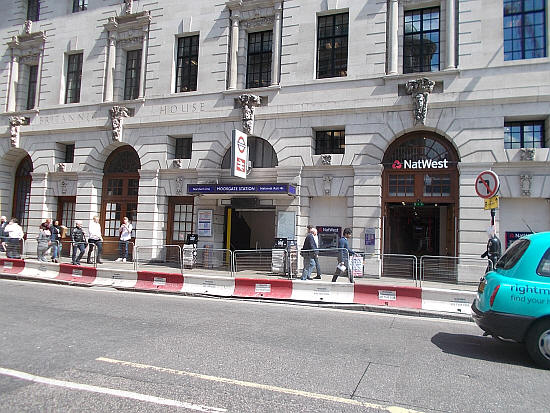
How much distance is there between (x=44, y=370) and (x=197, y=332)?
2481mm

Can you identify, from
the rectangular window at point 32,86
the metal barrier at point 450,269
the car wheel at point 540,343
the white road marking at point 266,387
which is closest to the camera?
the white road marking at point 266,387

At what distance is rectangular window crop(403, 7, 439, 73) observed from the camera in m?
15.7

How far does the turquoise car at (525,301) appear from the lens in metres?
5.55

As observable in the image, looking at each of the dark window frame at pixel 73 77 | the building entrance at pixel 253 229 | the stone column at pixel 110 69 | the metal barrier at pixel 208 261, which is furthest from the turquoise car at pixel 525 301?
the dark window frame at pixel 73 77

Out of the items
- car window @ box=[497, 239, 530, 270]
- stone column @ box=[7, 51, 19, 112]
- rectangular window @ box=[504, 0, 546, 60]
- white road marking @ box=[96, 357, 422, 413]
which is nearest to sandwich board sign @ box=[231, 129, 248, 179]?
rectangular window @ box=[504, 0, 546, 60]

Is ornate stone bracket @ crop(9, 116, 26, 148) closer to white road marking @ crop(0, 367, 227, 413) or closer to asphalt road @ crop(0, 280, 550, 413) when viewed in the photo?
asphalt road @ crop(0, 280, 550, 413)

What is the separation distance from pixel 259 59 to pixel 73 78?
1089 centimetres

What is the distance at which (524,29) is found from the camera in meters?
14.6

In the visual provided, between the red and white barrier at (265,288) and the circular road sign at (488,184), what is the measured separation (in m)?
3.20

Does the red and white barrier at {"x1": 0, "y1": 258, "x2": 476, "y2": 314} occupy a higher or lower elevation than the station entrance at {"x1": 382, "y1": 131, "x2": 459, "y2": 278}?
lower

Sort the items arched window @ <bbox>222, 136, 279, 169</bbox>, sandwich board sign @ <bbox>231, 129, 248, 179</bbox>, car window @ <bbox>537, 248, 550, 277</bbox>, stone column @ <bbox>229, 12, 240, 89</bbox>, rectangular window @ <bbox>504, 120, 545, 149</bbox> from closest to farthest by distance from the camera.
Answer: car window @ <bbox>537, 248, 550, 277</bbox>, rectangular window @ <bbox>504, 120, 545, 149</bbox>, sandwich board sign @ <bbox>231, 129, 248, 179</bbox>, arched window @ <bbox>222, 136, 279, 169</bbox>, stone column @ <bbox>229, 12, 240, 89</bbox>

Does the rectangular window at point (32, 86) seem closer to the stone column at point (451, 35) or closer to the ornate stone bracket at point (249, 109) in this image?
the ornate stone bracket at point (249, 109)

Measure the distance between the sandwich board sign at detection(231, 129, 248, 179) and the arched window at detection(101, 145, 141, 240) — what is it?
636 centimetres

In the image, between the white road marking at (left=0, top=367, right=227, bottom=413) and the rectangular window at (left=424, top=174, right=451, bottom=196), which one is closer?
the white road marking at (left=0, top=367, right=227, bottom=413)
